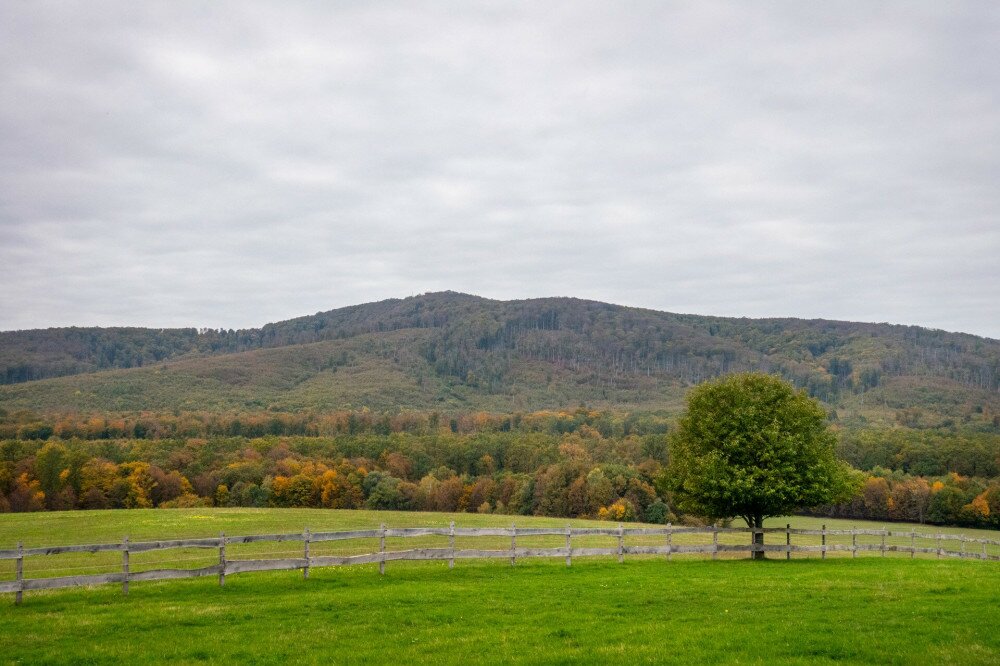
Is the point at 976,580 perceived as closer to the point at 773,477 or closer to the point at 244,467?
the point at 773,477

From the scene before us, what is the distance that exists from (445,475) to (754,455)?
7180 cm

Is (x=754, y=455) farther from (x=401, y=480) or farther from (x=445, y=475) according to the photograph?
(x=445, y=475)

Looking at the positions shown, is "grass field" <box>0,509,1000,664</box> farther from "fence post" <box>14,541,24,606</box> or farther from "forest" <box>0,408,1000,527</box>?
"forest" <box>0,408,1000,527</box>

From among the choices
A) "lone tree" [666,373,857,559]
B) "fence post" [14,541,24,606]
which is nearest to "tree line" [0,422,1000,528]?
"lone tree" [666,373,857,559]

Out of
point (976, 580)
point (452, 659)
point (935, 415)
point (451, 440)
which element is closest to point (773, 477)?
point (976, 580)

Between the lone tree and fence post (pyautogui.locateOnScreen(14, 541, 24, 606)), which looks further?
the lone tree

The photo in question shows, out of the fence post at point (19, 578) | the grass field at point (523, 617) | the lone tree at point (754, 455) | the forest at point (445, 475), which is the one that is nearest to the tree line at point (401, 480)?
the forest at point (445, 475)

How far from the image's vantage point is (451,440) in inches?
4530

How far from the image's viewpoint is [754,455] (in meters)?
32.2

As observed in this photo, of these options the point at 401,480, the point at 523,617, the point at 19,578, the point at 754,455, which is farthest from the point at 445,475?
the point at 523,617

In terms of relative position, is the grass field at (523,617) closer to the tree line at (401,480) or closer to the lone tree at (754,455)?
the lone tree at (754,455)

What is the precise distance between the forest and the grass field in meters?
56.7

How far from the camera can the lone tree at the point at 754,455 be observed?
1235 inches

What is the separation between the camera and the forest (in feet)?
264
